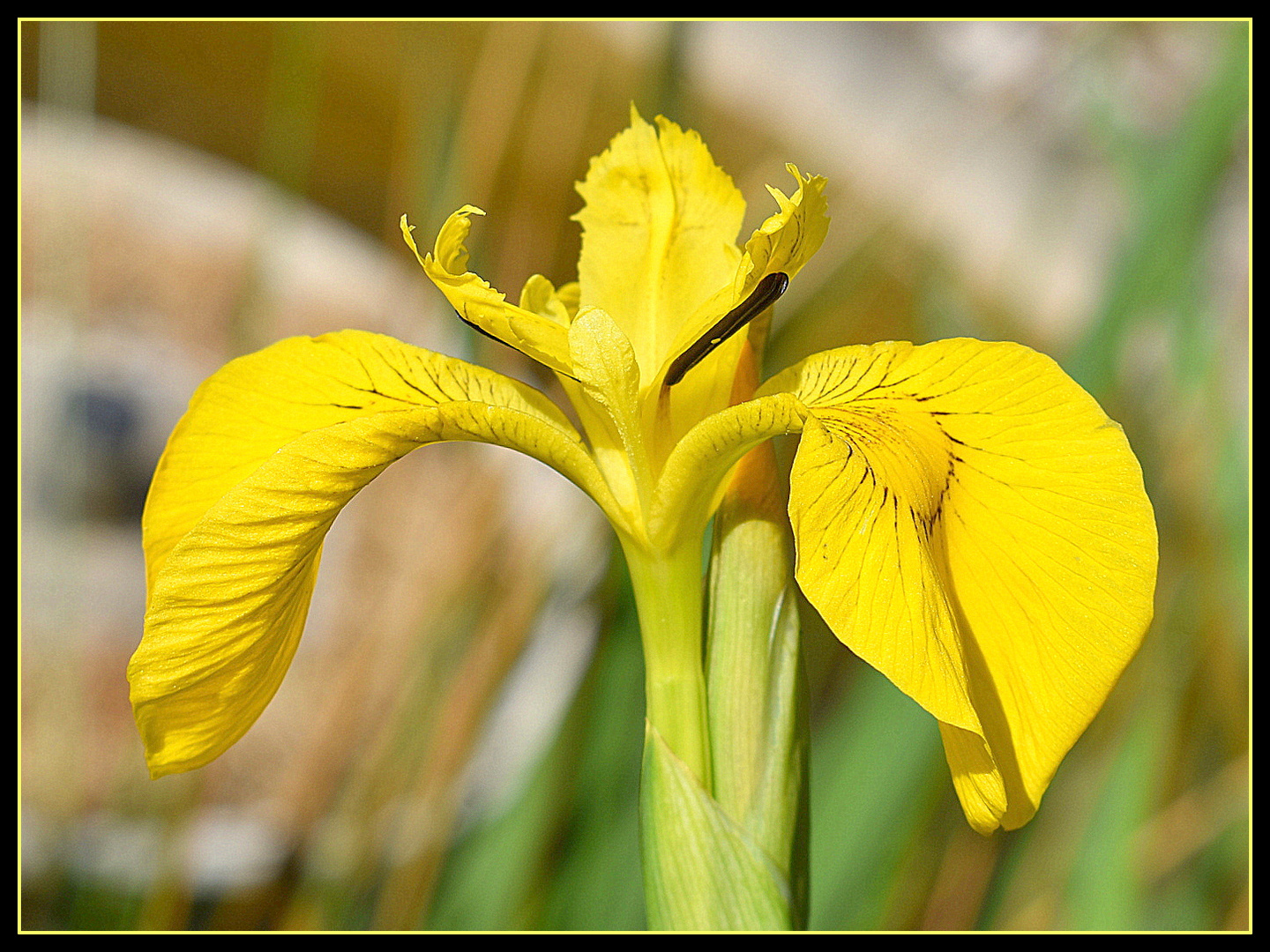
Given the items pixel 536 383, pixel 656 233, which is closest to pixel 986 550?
pixel 656 233

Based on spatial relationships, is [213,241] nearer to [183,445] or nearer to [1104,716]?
[183,445]

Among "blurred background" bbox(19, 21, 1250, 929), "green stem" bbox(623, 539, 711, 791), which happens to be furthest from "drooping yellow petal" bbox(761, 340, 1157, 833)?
"blurred background" bbox(19, 21, 1250, 929)

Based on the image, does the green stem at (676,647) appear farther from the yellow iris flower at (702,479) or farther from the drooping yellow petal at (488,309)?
the drooping yellow petal at (488,309)

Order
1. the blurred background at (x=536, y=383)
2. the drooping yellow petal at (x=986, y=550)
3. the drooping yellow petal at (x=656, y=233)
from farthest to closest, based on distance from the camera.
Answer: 1. the blurred background at (x=536, y=383)
2. the drooping yellow petal at (x=656, y=233)
3. the drooping yellow petal at (x=986, y=550)

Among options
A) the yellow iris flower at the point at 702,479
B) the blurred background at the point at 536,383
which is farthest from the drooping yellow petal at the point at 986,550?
the blurred background at the point at 536,383

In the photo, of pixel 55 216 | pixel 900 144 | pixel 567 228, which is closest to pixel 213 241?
pixel 55 216
